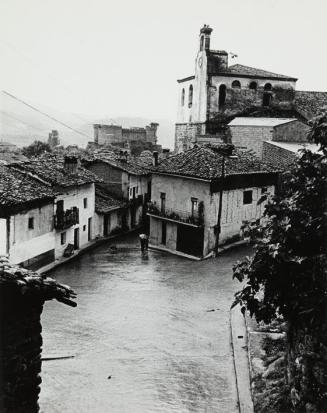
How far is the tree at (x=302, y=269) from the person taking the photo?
11656 mm

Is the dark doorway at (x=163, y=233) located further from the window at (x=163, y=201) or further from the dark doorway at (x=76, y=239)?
the dark doorway at (x=76, y=239)

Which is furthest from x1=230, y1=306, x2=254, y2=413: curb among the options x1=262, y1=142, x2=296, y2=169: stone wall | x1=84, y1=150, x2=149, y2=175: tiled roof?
x1=84, y1=150, x2=149, y2=175: tiled roof

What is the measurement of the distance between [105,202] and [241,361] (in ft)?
80.3

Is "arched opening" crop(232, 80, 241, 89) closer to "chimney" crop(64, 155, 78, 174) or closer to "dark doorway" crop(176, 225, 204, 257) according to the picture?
"chimney" crop(64, 155, 78, 174)

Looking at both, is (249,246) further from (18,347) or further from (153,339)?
(18,347)

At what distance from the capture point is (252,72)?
50.2 m

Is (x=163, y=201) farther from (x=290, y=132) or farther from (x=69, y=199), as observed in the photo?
(x=290, y=132)

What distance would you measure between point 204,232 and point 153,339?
13533 millimetres

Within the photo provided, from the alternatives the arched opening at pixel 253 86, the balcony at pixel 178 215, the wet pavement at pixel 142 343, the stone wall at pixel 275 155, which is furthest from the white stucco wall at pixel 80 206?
the arched opening at pixel 253 86

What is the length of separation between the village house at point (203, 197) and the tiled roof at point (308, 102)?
682 inches

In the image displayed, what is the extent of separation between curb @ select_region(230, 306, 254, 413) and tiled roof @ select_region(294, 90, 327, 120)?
112ft

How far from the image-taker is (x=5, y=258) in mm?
8328

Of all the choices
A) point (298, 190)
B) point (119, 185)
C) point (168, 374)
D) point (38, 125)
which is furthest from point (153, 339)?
point (38, 125)

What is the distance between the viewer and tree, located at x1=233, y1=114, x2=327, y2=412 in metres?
11.7
